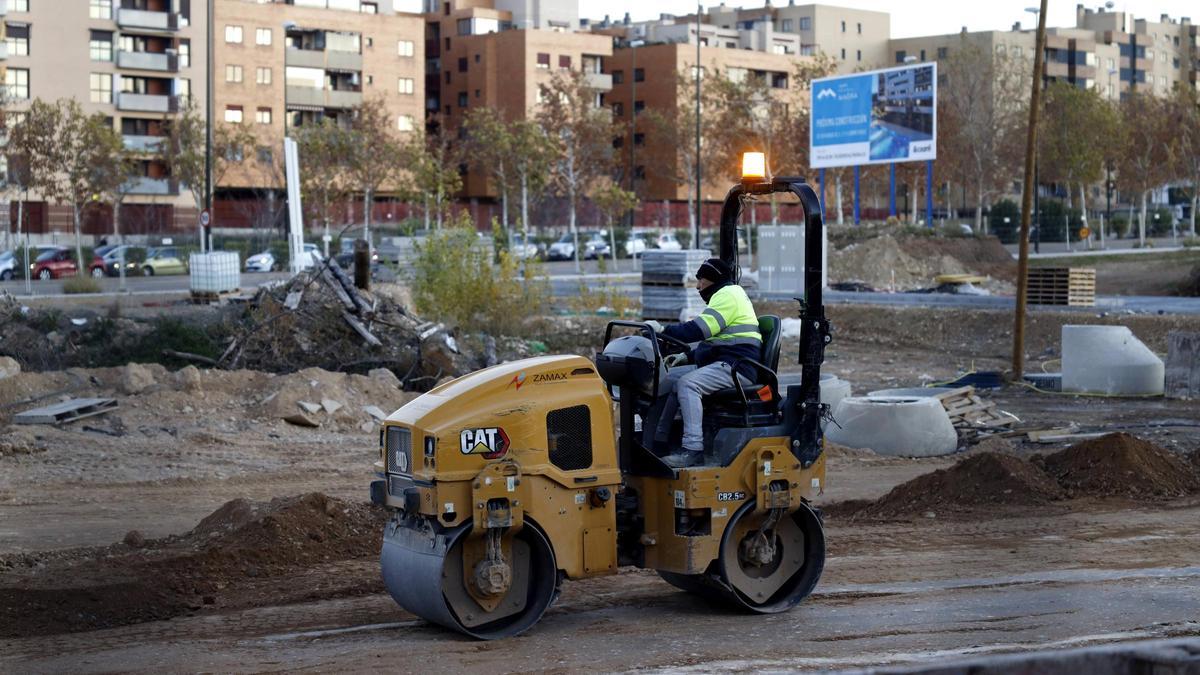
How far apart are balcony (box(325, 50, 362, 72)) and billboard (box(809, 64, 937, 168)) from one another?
49124mm

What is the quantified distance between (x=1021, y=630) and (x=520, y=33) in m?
94.3

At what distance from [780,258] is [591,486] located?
33.9 m

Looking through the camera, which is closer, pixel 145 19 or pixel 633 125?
pixel 145 19

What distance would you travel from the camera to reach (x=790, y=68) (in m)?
117

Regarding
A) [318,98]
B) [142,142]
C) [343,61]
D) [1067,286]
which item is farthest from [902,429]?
[343,61]

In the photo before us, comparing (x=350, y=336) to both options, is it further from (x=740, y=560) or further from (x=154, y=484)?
(x=740, y=560)

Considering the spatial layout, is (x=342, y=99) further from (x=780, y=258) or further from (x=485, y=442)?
(x=485, y=442)

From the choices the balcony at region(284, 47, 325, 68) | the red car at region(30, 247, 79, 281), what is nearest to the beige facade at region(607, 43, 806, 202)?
the balcony at region(284, 47, 325, 68)

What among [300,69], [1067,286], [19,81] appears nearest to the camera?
[1067,286]

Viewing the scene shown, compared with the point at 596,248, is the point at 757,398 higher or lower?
lower

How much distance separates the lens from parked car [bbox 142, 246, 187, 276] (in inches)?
2256

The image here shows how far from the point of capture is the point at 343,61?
94812mm

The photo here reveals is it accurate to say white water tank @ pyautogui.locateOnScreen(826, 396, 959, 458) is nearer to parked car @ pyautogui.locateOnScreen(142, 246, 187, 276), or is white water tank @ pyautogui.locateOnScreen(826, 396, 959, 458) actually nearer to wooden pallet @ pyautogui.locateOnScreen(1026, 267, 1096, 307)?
wooden pallet @ pyautogui.locateOnScreen(1026, 267, 1096, 307)

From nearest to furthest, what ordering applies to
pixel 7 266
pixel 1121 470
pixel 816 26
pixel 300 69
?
pixel 1121 470, pixel 7 266, pixel 300 69, pixel 816 26
